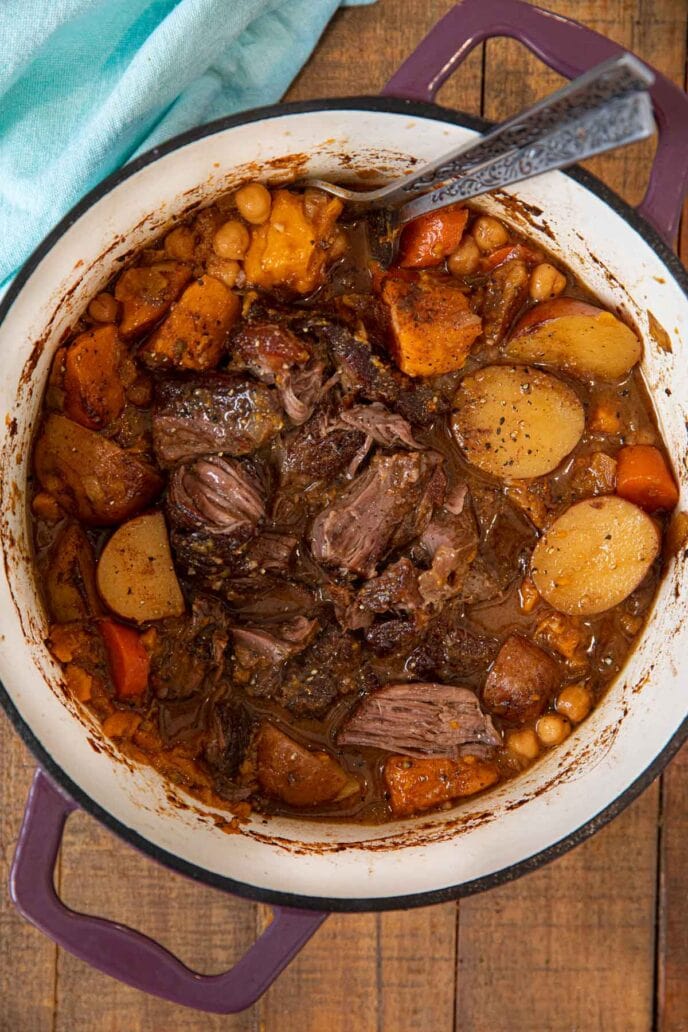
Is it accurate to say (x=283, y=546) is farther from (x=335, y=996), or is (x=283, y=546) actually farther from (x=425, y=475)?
(x=335, y=996)

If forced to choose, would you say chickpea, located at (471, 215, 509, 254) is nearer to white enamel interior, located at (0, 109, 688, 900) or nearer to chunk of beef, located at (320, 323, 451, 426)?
white enamel interior, located at (0, 109, 688, 900)

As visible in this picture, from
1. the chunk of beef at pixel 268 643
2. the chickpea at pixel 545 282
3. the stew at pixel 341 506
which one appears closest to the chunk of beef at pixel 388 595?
the stew at pixel 341 506

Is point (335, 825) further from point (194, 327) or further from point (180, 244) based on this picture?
point (180, 244)

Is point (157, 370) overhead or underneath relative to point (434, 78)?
underneath

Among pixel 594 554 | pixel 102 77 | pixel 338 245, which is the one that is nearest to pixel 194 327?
pixel 338 245

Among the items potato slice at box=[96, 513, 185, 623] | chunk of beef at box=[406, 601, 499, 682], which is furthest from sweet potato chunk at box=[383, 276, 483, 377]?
potato slice at box=[96, 513, 185, 623]

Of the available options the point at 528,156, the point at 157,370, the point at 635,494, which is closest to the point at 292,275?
the point at 157,370
